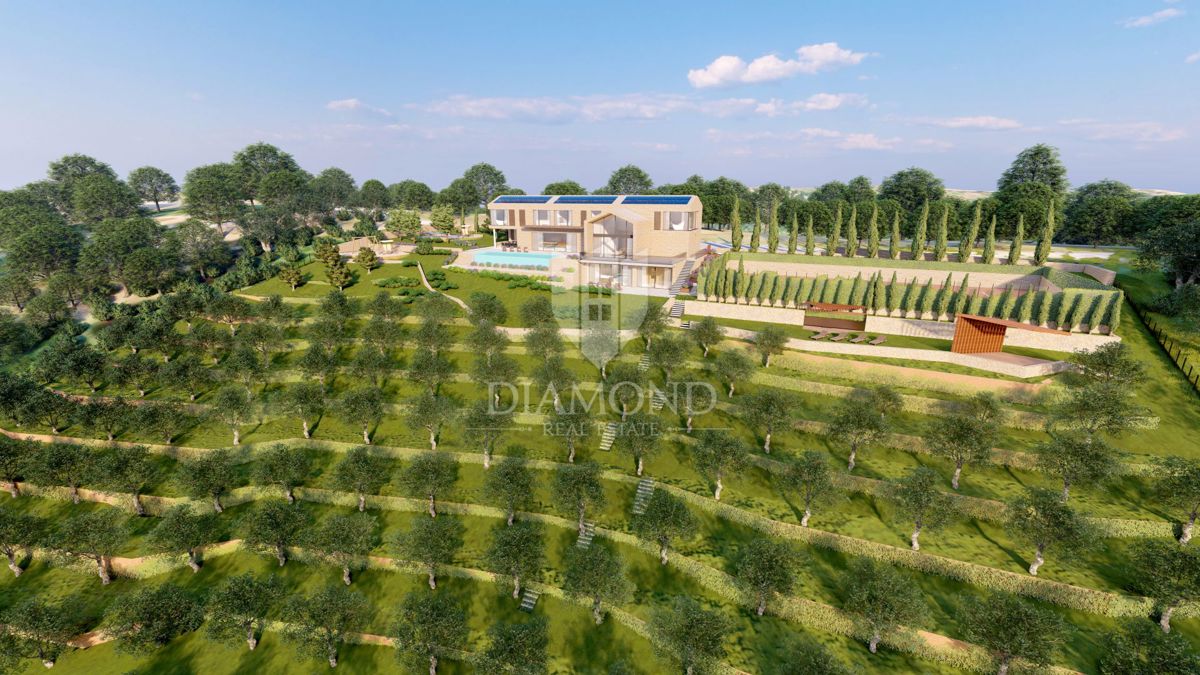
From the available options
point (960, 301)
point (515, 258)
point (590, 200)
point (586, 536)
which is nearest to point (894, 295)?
point (960, 301)

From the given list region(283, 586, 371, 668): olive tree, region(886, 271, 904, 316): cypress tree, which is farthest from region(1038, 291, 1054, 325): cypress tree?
region(283, 586, 371, 668): olive tree

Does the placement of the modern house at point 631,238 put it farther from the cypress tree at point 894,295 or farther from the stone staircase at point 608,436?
the stone staircase at point 608,436

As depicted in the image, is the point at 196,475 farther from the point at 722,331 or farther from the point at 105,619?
the point at 722,331

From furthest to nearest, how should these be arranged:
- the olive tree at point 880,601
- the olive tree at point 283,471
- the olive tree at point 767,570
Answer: the olive tree at point 283,471
the olive tree at point 767,570
the olive tree at point 880,601

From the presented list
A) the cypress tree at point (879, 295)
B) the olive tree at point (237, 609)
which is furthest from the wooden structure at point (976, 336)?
the olive tree at point (237, 609)

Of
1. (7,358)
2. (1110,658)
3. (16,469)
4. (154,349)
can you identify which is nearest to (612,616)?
(1110,658)

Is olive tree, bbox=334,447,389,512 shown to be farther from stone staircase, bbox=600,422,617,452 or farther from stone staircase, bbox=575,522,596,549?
stone staircase, bbox=600,422,617,452
